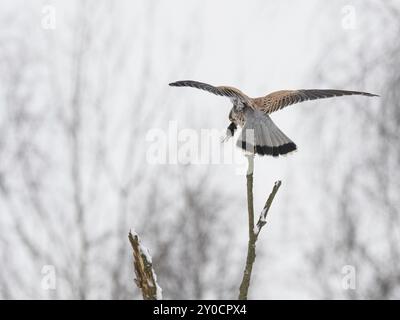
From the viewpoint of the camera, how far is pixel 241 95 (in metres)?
2.30

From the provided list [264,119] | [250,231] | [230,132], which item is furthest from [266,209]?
[230,132]

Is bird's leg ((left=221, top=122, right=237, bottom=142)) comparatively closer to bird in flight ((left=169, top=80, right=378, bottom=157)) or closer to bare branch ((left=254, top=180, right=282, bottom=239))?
bird in flight ((left=169, top=80, right=378, bottom=157))

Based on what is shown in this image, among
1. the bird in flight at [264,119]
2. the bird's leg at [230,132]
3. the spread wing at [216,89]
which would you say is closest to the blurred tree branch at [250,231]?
the spread wing at [216,89]

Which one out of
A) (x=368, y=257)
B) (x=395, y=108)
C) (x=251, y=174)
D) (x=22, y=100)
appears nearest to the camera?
(x=251, y=174)

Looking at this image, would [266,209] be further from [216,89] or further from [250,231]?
[216,89]

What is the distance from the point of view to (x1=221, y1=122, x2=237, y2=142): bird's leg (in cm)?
270

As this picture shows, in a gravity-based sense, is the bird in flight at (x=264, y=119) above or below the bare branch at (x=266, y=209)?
above

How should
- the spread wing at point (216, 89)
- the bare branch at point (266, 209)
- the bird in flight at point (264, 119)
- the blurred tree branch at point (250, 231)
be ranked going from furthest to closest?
1. the bird in flight at point (264, 119)
2. the spread wing at point (216, 89)
3. the bare branch at point (266, 209)
4. the blurred tree branch at point (250, 231)

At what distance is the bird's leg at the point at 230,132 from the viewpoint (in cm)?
270

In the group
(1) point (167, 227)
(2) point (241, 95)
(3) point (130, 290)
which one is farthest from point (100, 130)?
(2) point (241, 95)

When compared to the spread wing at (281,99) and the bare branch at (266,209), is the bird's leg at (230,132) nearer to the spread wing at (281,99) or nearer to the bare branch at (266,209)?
the spread wing at (281,99)

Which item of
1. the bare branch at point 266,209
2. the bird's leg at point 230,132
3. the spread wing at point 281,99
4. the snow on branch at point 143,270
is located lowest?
the snow on branch at point 143,270

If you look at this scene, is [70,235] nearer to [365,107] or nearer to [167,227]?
[167,227]
